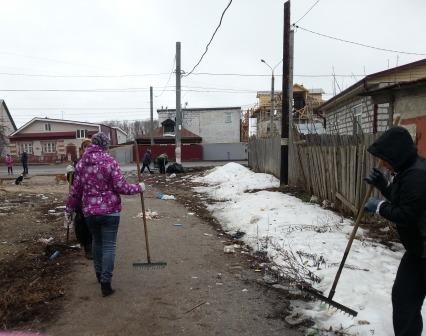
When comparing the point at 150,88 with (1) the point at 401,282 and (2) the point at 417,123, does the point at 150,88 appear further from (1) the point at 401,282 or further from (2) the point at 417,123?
(1) the point at 401,282

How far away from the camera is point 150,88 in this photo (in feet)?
147

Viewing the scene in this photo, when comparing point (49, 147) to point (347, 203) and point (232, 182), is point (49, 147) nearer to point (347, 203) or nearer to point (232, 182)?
point (232, 182)

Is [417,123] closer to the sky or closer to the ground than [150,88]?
closer to the ground

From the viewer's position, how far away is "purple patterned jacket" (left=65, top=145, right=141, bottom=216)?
524 centimetres

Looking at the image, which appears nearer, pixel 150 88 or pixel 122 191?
pixel 122 191

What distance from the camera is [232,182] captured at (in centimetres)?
1825

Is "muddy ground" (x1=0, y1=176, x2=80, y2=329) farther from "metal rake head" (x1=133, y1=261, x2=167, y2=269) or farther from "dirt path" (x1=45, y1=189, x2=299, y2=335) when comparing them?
"metal rake head" (x1=133, y1=261, x2=167, y2=269)

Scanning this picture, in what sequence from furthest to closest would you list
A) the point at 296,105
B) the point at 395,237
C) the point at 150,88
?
the point at 296,105 < the point at 150,88 < the point at 395,237

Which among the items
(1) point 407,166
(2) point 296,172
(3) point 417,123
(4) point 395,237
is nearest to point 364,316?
(1) point 407,166

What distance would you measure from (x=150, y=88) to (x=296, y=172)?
32813 mm

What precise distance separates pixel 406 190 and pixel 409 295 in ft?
2.68

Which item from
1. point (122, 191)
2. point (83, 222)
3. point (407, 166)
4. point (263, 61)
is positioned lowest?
point (83, 222)

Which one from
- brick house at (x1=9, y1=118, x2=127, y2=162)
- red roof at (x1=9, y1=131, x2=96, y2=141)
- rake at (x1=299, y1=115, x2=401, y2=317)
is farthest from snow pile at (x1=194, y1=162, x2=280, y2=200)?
red roof at (x1=9, y1=131, x2=96, y2=141)

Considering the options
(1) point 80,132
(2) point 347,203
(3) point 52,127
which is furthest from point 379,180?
(3) point 52,127
